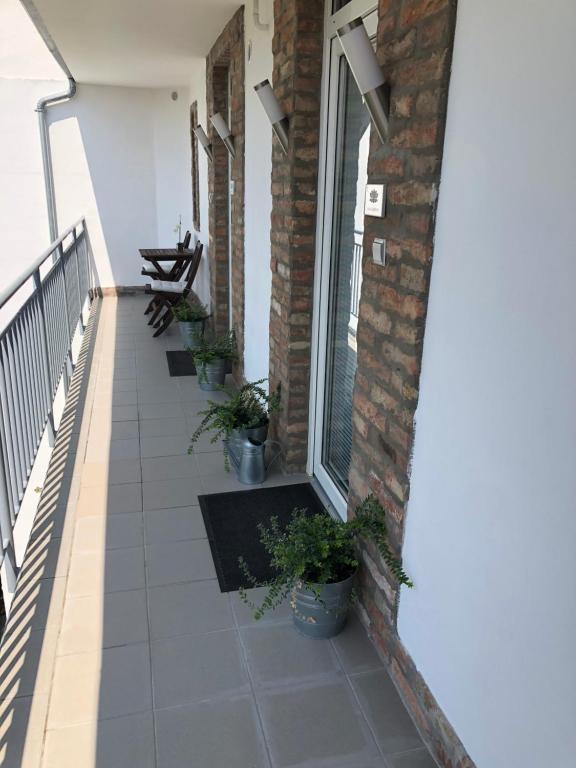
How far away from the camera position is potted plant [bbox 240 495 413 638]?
1953 mm

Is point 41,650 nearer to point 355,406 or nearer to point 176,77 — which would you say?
point 355,406

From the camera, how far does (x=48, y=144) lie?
725 centimetres

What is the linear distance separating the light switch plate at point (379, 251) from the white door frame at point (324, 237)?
36.2 inches

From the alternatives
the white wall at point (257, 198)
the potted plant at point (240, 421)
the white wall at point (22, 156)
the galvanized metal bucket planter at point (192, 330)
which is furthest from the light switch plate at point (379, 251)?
the white wall at point (22, 156)

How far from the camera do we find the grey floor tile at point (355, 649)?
1977 mm

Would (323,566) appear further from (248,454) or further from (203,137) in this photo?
(203,137)

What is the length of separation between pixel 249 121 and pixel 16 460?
238 cm

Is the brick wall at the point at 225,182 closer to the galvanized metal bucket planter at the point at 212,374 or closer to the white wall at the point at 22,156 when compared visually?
the galvanized metal bucket planter at the point at 212,374

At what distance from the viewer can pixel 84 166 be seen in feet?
24.5

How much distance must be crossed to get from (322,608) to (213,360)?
261cm

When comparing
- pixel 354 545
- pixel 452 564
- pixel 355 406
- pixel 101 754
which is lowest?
pixel 101 754

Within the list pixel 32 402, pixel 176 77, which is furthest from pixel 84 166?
pixel 32 402

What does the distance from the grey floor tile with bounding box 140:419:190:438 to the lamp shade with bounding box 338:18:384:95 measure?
8.08 ft

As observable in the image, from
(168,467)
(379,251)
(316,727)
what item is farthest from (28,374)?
(316,727)
